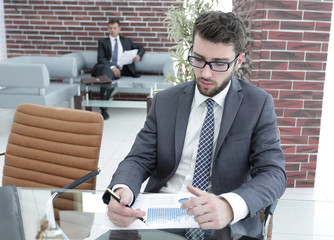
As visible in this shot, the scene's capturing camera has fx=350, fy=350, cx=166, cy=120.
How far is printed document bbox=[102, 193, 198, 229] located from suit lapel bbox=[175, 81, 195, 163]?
234 mm

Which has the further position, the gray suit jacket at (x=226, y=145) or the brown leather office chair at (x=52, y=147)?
the brown leather office chair at (x=52, y=147)

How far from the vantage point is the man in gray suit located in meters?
1.31

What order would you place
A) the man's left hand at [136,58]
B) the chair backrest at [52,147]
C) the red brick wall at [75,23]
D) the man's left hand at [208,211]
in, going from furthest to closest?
1. the red brick wall at [75,23]
2. the man's left hand at [136,58]
3. the chair backrest at [52,147]
4. the man's left hand at [208,211]

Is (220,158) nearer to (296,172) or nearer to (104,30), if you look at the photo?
(296,172)

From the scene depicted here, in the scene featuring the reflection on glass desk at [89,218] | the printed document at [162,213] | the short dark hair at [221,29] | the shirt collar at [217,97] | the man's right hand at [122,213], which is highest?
the short dark hair at [221,29]

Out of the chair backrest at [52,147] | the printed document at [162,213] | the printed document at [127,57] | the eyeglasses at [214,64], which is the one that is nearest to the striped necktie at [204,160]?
the printed document at [162,213]

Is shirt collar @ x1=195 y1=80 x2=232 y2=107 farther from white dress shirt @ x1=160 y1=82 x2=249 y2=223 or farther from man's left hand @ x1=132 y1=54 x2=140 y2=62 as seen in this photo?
man's left hand @ x1=132 y1=54 x2=140 y2=62

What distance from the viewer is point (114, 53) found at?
5785 mm

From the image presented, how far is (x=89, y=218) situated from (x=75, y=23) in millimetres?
5437

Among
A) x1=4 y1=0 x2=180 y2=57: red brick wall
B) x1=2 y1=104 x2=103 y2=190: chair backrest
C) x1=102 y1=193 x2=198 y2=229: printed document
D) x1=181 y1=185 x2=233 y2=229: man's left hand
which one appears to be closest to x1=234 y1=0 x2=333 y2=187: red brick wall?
x1=2 y1=104 x2=103 y2=190: chair backrest

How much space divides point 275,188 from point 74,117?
1.00 metres

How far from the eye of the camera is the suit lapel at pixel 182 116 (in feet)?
4.96

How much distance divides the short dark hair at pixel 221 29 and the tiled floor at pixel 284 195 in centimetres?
67

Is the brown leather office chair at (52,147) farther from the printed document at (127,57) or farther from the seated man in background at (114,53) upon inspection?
the printed document at (127,57)
